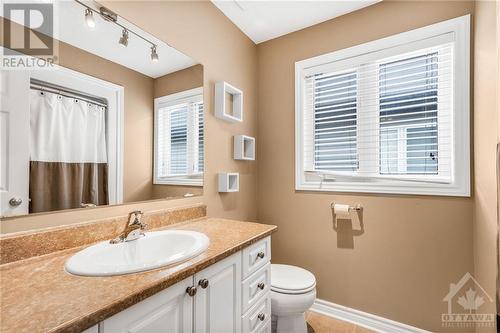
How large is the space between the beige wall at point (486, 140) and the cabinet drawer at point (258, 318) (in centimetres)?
115

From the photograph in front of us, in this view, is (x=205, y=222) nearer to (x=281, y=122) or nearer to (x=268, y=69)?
(x=281, y=122)

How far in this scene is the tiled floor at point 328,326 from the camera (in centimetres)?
178

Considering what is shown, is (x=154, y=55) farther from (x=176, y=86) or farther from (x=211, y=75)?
(x=211, y=75)

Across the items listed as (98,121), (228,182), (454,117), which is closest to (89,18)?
(98,121)

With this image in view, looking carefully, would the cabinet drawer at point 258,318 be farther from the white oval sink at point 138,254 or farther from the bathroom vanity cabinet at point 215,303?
the white oval sink at point 138,254

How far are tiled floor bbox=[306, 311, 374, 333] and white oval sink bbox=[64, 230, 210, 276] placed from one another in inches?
52.2

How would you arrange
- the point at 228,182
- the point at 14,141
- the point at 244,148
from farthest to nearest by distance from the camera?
the point at 244,148 < the point at 228,182 < the point at 14,141

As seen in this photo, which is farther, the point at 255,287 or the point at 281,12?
the point at 281,12

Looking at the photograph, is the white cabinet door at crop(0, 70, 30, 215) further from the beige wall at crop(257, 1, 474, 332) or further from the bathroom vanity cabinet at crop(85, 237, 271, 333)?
the beige wall at crop(257, 1, 474, 332)
